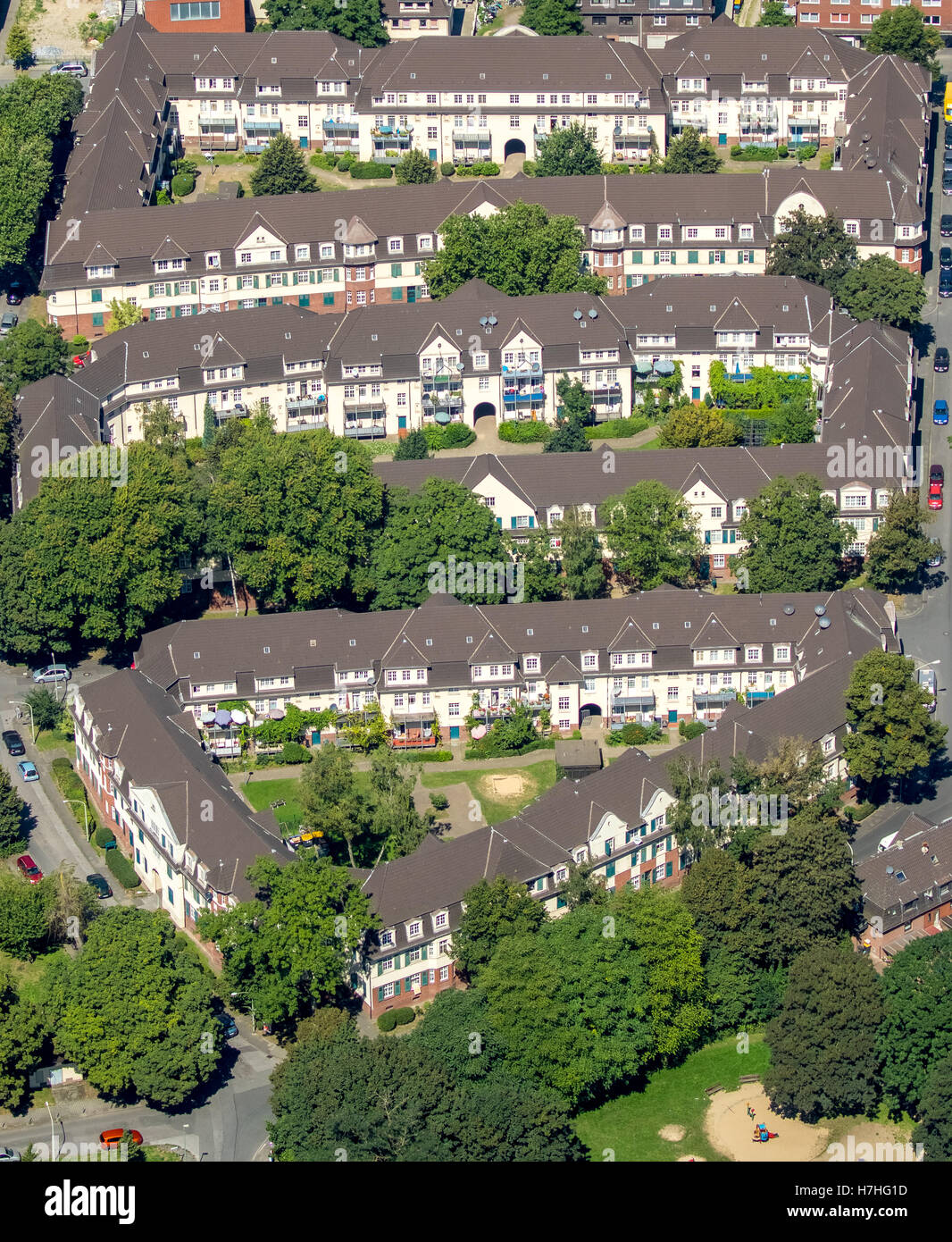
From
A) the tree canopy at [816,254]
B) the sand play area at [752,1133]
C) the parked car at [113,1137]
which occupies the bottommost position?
the sand play area at [752,1133]

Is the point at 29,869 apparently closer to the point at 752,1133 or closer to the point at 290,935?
the point at 290,935

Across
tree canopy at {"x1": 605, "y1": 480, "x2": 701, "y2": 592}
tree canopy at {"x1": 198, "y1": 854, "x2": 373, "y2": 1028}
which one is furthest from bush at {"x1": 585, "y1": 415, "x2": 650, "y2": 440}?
tree canopy at {"x1": 198, "y1": 854, "x2": 373, "y2": 1028}

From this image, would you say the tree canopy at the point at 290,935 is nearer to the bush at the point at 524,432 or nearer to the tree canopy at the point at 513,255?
the bush at the point at 524,432

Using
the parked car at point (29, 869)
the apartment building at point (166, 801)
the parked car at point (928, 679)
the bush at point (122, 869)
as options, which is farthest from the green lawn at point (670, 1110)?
the parked car at point (29, 869)

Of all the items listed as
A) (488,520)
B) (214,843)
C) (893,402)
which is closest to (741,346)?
(893,402)

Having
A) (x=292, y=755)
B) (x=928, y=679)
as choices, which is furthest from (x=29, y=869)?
(x=928, y=679)
